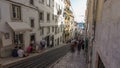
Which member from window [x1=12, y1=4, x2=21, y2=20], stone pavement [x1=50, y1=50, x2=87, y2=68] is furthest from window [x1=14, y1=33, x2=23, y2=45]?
stone pavement [x1=50, y1=50, x2=87, y2=68]

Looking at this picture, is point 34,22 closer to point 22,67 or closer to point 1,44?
point 1,44

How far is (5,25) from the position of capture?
1204 cm

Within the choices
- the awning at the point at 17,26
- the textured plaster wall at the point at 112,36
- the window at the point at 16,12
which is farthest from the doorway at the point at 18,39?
the textured plaster wall at the point at 112,36

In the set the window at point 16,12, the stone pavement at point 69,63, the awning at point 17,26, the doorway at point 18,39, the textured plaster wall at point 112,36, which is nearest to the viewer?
the textured plaster wall at point 112,36

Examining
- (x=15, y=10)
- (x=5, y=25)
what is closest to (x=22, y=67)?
(x=5, y=25)

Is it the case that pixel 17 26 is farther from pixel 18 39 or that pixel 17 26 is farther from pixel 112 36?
pixel 112 36

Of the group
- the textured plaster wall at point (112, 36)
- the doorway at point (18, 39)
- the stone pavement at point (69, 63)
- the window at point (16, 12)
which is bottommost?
the stone pavement at point (69, 63)

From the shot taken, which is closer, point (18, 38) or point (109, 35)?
point (109, 35)

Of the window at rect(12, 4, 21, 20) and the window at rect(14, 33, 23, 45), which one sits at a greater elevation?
the window at rect(12, 4, 21, 20)

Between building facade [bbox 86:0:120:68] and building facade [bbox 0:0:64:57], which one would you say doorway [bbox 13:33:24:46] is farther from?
building facade [bbox 86:0:120:68]

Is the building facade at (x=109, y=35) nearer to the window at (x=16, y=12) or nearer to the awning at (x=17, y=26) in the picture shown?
the awning at (x=17, y=26)

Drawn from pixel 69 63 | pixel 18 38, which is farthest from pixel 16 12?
pixel 69 63

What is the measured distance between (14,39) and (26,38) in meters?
2.55

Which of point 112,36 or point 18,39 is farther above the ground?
point 112,36
